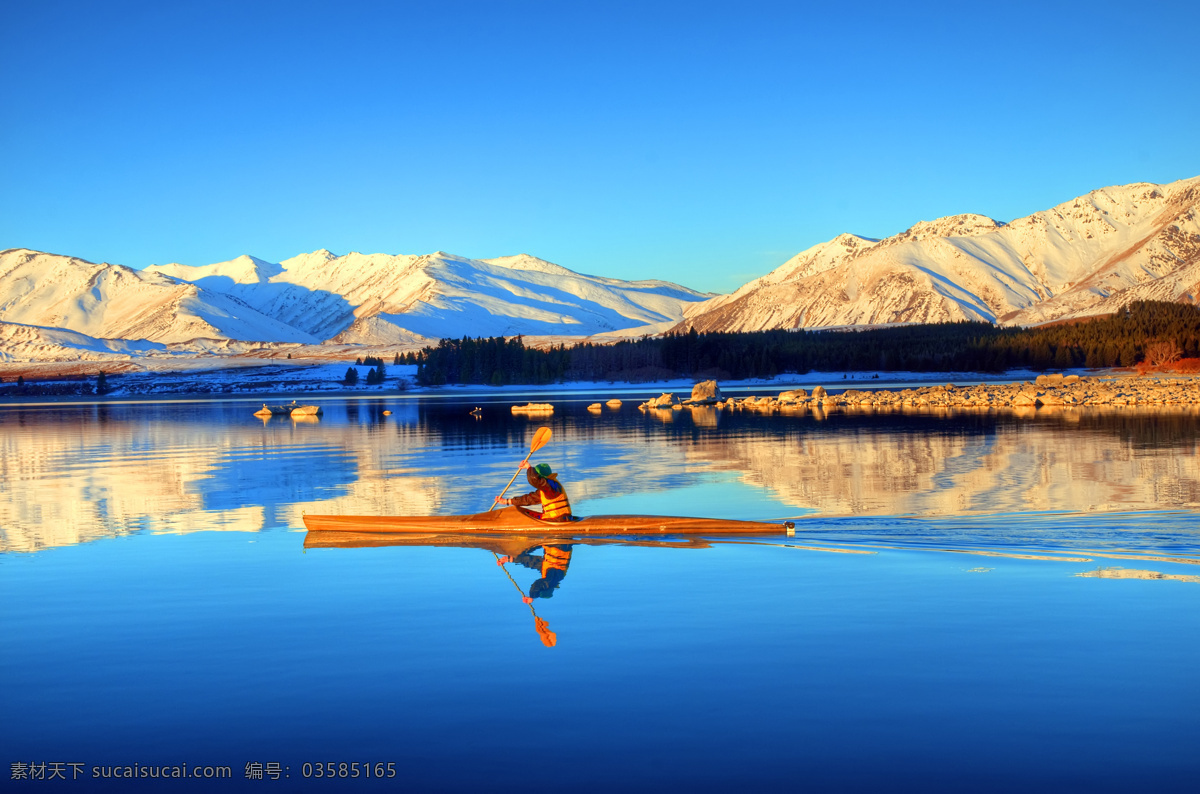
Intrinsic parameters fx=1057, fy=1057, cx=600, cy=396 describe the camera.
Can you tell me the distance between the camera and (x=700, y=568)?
18422 millimetres

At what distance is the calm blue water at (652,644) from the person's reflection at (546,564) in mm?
278

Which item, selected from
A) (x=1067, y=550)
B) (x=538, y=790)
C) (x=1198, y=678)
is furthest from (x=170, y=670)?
(x=1067, y=550)

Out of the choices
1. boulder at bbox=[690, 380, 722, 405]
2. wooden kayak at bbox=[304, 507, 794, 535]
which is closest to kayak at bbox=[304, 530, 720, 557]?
wooden kayak at bbox=[304, 507, 794, 535]

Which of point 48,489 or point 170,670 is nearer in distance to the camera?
point 170,670

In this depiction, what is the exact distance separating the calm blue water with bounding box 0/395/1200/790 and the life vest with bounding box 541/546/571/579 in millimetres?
374

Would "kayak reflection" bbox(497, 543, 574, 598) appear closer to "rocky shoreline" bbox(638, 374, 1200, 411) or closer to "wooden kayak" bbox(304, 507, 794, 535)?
"wooden kayak" bbox(304, 507, 794, 535)

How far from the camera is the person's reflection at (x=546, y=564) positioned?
16.8 metres

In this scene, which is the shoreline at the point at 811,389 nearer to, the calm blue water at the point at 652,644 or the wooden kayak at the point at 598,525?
the calm blue water at the point at 652,644

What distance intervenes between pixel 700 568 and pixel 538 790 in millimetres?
9707

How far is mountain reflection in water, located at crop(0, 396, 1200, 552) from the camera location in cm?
2523

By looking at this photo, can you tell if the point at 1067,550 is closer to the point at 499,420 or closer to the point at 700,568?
the point at 700,568

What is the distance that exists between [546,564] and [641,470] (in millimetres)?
16446

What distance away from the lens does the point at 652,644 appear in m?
13.3

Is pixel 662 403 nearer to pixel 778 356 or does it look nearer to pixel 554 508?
pixel 554 508
